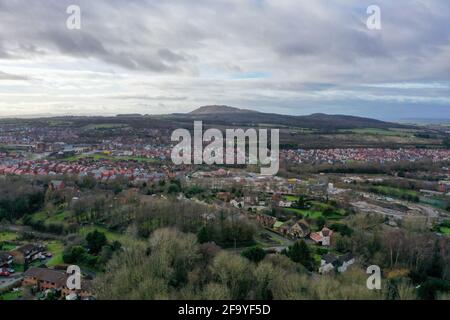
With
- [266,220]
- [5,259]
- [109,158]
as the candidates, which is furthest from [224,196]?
[109,158]

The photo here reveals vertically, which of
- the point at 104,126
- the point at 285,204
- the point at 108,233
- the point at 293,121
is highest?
the point at 293,121

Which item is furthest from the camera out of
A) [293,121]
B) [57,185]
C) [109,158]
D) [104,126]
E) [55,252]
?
[293,121]

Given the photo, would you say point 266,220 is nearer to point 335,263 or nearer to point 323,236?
point 323,236

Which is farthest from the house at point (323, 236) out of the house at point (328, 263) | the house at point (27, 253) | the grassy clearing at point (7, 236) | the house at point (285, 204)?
the grassy clearing at point (7, 236)

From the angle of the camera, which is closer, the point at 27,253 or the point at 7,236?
the point at 27,253

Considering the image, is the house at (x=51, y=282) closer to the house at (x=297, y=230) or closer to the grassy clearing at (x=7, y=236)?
the grassy clearing at (x=7, y=236)

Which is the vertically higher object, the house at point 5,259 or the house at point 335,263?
the house at point 335,263

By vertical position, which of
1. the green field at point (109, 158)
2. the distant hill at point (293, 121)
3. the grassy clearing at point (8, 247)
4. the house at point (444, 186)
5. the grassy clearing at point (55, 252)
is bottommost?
the grassy clearing at point (55, 252)
